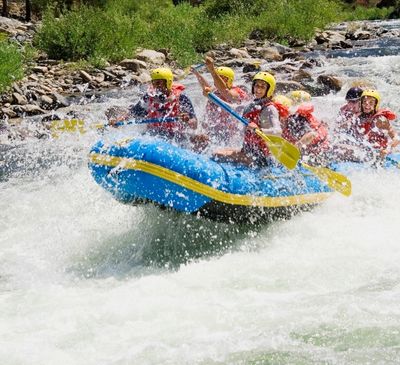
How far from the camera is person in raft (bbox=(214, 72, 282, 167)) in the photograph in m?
6.05

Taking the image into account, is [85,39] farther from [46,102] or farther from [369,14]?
[369,14]

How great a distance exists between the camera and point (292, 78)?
1477cm

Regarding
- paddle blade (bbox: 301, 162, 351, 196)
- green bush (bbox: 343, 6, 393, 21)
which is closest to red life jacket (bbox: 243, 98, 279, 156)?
paddle blade (bbox: 301, 162, 351, 196)

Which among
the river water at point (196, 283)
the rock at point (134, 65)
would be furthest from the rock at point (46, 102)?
the river water at point (196, 283)

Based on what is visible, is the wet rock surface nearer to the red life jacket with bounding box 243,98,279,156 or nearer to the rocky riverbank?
the rocky riverbank

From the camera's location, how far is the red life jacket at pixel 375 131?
7.15 meters

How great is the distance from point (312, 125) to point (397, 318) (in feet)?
9.32

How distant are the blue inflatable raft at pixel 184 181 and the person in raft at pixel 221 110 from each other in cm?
134

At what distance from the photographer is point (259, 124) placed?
20.1 feet

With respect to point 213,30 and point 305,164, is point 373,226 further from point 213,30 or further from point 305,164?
point 213,30

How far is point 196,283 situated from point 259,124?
1.89 m

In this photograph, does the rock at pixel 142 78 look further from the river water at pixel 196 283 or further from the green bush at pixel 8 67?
the river water at pixel 196 283

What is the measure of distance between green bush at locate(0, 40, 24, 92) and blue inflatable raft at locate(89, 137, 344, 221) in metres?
7.70

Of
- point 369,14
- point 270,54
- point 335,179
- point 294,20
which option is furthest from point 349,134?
point 369,14
